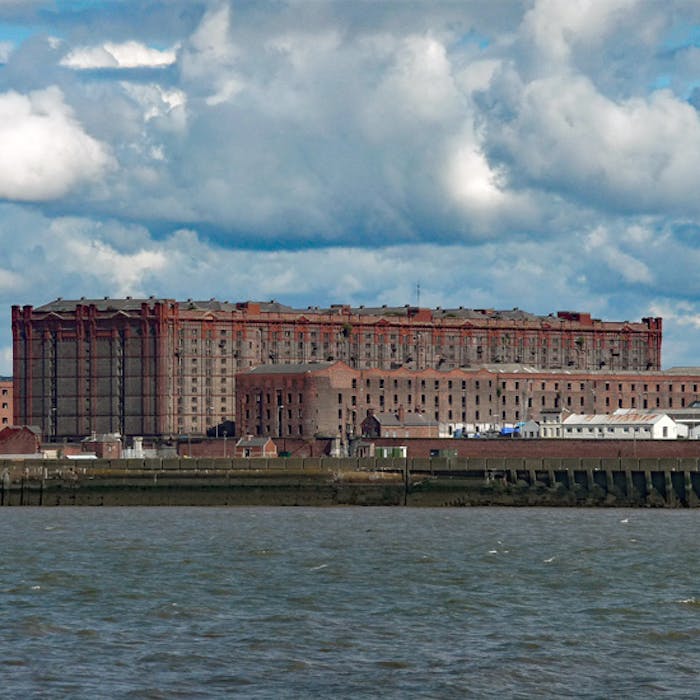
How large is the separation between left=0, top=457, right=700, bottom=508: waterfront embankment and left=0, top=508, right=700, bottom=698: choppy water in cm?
2507

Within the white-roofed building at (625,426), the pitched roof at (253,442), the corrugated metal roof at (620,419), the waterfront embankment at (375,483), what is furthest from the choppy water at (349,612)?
the pitched roof at (253,442)

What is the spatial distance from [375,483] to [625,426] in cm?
5835

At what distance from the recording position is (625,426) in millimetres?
179625

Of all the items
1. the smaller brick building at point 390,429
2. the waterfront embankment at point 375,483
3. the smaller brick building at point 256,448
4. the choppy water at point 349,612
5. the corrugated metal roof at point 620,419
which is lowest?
the choppy water at point 349,612

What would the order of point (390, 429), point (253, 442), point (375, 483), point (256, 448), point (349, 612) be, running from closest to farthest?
point (349, 612) < point (375, 483) < point (256, 448) < point (253, 442) < point (390, 429)

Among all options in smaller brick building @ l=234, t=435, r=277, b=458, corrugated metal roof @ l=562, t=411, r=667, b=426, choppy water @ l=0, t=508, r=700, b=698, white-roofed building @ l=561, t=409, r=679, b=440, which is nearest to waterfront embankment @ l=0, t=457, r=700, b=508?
choppy water @ l=0, t=508, r=700, b=698

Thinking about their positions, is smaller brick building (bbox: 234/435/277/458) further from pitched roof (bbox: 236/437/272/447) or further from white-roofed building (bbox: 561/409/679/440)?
white-roofed building (bbox: 561/409/679/440)

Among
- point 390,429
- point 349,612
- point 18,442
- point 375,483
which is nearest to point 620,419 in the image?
point 390,429

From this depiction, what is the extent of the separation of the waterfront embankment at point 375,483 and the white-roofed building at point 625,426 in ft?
158

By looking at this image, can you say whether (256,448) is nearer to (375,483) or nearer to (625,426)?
(625,426)

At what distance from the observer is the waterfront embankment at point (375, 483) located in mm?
125125

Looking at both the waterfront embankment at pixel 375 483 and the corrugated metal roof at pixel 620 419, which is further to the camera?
the corrugated metal roof at pixel 620 419

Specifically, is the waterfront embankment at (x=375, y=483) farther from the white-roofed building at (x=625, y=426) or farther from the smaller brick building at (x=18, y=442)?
the white-roofed building at (x=625, y=426)

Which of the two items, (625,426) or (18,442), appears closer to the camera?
(18,442)
